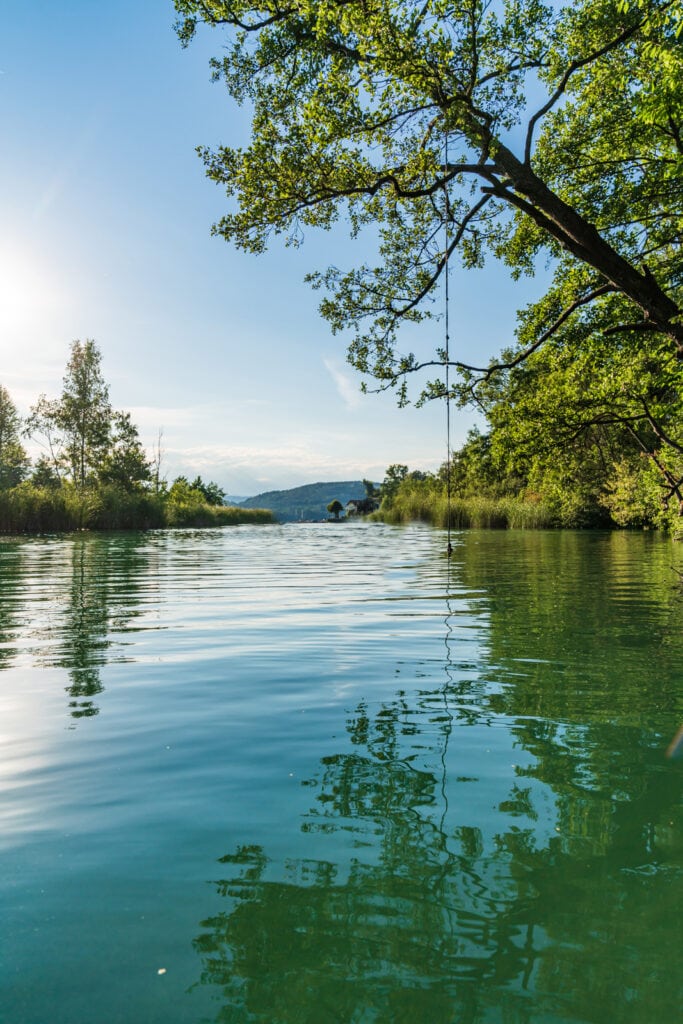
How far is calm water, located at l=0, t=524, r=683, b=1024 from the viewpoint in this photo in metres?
2.13

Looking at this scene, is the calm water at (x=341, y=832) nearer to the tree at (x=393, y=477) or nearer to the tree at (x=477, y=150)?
the tree at (x=477, y=150)

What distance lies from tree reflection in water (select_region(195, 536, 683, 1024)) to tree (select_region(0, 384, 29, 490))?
55057 mm

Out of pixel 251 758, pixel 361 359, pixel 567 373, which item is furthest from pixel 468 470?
pixel 251 758

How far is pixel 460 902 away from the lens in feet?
8.34

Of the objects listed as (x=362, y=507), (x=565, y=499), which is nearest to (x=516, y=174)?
(x=565, y=499)

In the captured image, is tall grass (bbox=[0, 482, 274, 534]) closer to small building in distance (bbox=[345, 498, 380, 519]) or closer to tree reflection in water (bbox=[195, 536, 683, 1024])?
tree reflection in water (bbox=[195, 536, 683, 1024])

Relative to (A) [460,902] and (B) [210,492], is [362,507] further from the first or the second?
(A) [460,902]

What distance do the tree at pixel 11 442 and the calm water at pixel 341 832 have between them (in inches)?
2064

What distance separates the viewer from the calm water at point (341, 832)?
6.98 feet

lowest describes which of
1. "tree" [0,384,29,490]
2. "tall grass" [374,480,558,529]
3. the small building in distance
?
"tall grass" [374,480,558,529]

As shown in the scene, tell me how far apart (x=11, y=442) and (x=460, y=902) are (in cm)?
6300

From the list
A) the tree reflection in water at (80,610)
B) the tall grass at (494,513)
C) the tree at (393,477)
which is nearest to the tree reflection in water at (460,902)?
the tree reflection in water at (80,610)

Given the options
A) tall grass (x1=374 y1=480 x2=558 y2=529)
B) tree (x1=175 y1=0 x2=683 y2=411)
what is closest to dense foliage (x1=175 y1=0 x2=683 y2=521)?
tree (x1=175 y1=0 x2=683 y2=411)

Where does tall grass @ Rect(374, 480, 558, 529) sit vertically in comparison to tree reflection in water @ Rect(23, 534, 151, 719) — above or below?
above
